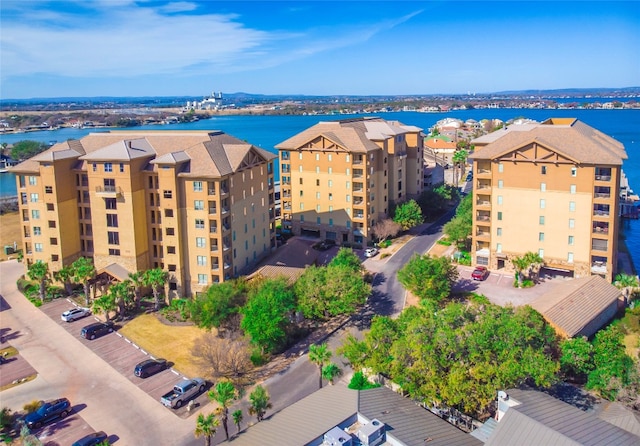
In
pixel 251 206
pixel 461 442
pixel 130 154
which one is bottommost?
pixel 461 442

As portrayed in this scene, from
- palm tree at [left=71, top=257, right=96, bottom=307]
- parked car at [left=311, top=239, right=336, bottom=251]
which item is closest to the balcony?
palm tree at [left=71, top=257, right=96, bottom=307]

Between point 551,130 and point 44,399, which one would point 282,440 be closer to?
point 44,399

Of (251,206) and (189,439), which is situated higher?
(251,206)

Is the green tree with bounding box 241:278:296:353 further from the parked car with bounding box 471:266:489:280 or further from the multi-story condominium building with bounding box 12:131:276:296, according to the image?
the parked car with bounding box 471:266:489:280

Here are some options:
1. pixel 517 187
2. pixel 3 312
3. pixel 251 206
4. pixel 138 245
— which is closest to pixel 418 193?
pixel 517 187

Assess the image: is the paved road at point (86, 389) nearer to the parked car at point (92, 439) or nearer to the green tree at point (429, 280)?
the parked car at point (92, 439)

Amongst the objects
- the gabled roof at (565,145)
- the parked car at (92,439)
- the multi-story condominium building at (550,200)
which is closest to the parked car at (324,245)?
the multi-story condominium building at (550,200)
